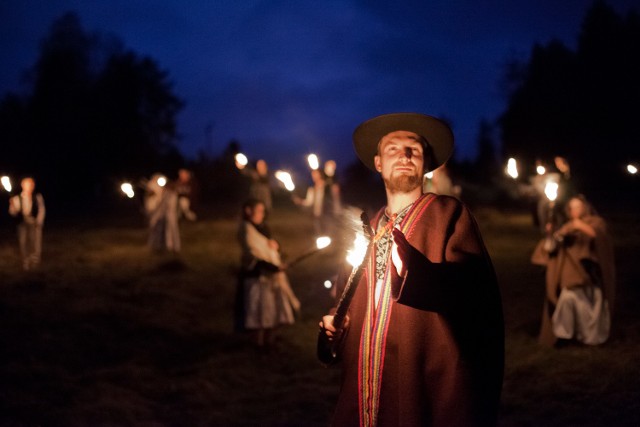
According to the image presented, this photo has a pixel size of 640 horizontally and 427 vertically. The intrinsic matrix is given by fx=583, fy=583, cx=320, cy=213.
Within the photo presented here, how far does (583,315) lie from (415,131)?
527 centimetres

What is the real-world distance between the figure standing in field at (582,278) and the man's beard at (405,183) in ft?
16.2

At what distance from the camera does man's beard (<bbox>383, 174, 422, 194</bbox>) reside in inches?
124

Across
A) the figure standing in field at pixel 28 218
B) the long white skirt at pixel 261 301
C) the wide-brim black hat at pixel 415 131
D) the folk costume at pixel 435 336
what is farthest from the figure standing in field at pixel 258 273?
the figure standing in field at pixel 28 218

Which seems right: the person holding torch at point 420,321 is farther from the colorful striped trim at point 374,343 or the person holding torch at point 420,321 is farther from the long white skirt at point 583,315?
the long white skirt at point 583,315

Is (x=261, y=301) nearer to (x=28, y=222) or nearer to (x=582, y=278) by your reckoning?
(x=582, y=278)

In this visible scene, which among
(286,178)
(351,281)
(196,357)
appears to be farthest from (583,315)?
(351,281)

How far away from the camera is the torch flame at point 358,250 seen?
2.96m

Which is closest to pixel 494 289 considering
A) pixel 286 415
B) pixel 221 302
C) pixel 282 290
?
pixel 286 415

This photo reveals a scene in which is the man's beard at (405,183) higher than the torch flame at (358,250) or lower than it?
higher

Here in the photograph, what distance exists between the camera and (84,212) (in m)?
30.7

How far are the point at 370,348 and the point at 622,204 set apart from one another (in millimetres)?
27312

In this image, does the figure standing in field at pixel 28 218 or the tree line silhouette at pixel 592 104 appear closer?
the figure standing in field at pixel 28 218

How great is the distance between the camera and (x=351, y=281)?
9.30 feet

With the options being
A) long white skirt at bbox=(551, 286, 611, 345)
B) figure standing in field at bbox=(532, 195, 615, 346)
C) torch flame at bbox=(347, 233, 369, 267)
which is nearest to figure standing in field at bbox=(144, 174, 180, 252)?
figure standing in field at bbox=(532, 195, 615, 346)
